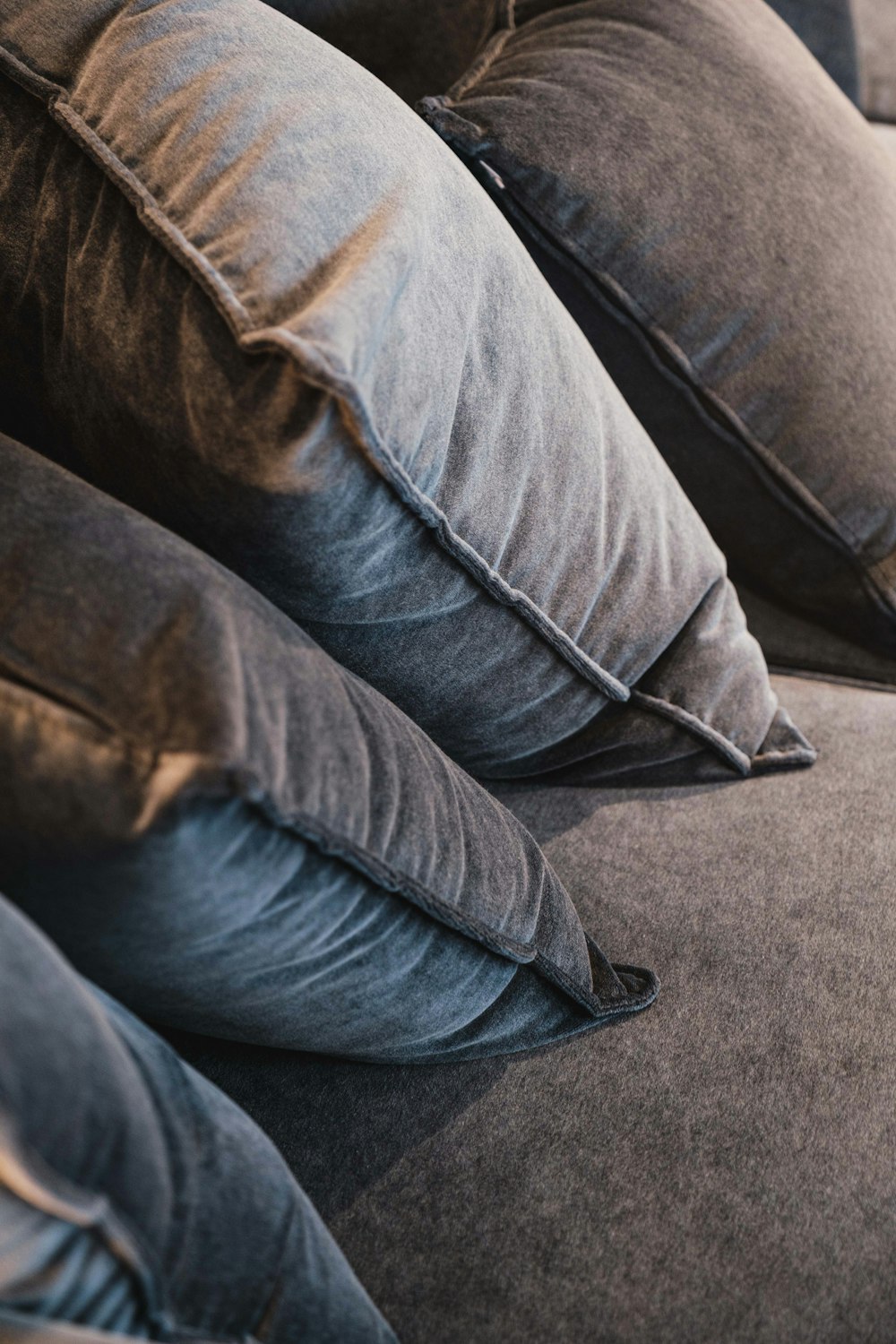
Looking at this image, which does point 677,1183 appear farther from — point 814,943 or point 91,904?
point 91,904

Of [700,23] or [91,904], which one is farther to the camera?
[700,23]

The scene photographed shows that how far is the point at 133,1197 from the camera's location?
0.33 metres

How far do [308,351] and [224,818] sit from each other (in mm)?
185

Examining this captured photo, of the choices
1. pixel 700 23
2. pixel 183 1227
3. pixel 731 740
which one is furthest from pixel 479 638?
pixel 700 23

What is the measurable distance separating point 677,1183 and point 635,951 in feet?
0.43

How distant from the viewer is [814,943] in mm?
573

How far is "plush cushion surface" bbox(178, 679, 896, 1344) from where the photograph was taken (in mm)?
450

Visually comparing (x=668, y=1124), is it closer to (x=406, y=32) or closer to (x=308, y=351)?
(x=308, y=351)

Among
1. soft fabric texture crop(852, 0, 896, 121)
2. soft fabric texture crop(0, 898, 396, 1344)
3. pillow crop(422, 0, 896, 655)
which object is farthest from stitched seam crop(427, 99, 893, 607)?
soft fabric texture crop(852, 0, 896, 121)

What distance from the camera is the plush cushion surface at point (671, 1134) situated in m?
0.45

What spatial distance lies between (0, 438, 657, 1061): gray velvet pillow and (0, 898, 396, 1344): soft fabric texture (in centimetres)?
3

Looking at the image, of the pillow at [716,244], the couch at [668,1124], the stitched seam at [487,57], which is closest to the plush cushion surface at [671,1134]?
the couch at [668,1124]

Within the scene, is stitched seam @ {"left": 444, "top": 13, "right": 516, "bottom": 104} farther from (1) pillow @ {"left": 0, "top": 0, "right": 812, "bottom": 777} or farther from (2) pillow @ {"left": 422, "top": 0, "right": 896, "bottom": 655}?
(1) pillow @ {"left": 0, "top": 0, "right": 812, "bottom": 777}

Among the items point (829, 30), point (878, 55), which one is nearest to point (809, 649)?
point (829, 30)
